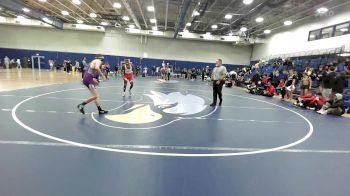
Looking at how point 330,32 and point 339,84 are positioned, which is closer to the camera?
point 339,84

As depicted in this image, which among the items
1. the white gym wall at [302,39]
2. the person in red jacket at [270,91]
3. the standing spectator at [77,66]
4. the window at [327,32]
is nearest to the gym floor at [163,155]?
the person in red jacket at [270,91]

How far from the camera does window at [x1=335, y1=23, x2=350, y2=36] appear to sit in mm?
15758

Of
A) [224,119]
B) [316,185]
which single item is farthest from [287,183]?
[224,119]

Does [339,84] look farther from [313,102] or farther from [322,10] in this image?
[322,10]

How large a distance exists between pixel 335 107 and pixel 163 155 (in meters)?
8.27

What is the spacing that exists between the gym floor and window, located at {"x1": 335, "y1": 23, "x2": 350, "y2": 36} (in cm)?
1212

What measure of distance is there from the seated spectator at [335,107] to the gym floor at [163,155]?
93.6 inches

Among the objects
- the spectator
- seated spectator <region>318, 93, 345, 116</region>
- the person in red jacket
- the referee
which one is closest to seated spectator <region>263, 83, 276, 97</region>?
the person in red jacket

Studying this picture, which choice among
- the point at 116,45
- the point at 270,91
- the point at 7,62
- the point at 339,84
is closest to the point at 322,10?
the point at 270,91

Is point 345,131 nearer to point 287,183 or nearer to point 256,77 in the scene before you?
point 287,183

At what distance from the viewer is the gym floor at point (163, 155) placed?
9.91 feet

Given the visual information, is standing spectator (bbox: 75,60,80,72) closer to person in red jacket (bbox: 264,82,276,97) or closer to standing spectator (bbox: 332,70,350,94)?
person in red jacket (bbox: 264,82,276,97)

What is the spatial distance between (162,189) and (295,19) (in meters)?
20.9

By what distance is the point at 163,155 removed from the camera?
4.05 m
